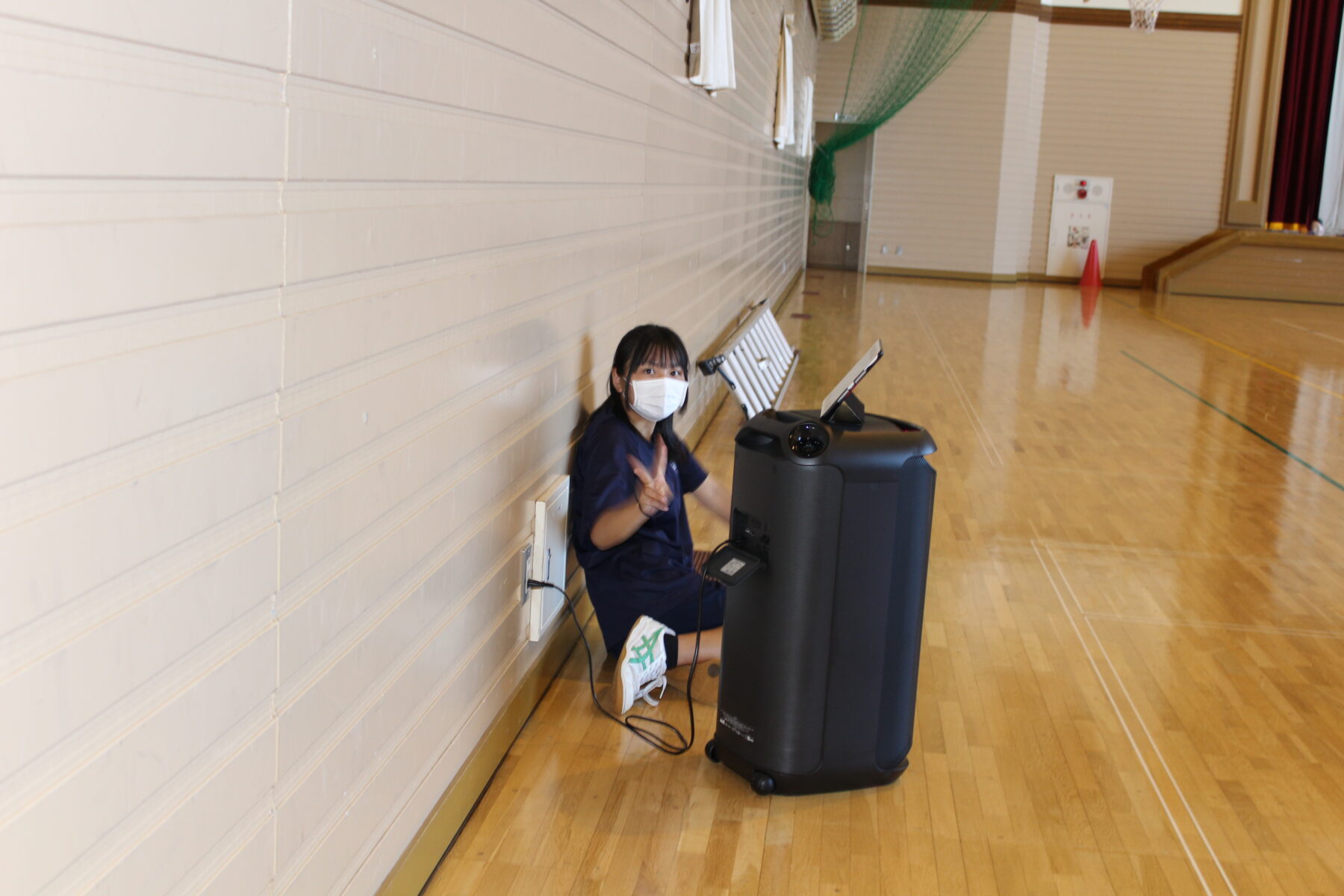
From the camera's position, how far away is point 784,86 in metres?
9.82

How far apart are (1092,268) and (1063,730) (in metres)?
15.9

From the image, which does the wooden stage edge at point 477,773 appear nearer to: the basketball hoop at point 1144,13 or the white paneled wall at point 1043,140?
the basketball hoop at point 1144,13

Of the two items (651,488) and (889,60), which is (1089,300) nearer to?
(889,60)

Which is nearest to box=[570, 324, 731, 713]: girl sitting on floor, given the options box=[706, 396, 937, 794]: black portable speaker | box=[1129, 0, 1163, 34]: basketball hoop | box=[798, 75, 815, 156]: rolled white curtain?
box=[706, 396, 937, 794]: black portable speaker

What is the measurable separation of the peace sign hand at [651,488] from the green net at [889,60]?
13909 mm

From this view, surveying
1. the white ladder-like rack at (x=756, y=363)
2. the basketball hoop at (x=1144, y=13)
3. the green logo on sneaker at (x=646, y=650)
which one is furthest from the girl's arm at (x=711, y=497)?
the basketball hoop at (x=1144, y=13)

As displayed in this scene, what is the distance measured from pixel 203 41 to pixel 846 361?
7.97m

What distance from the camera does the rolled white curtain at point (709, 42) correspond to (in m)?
4.45

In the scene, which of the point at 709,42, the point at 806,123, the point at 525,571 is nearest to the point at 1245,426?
the point at 709,42

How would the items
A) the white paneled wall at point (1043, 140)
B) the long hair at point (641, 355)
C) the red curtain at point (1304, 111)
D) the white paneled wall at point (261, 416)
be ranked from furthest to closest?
the white paneled wall at point (1043, 140) < the red curtain at point (1304, 111) < the long hair at point (641, 355) < the white paneled wall at point (261, 416)

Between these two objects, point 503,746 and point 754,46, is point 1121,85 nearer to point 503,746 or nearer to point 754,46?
point 754,46

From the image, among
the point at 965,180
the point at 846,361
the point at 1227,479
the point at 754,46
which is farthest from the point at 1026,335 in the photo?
the point at 965,180

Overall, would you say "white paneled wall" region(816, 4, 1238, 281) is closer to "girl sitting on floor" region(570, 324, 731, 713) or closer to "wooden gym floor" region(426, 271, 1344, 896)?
"wooden gym floor" region(426, 271, 1344, 896)

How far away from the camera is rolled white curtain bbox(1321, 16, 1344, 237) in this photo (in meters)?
16.8
